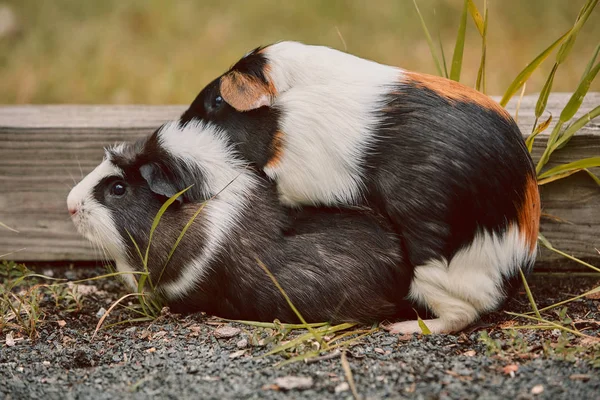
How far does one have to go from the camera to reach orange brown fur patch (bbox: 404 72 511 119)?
96.5 inches

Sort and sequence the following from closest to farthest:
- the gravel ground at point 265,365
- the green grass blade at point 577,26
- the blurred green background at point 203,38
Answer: the gravel ground at point 265,365 < the green grass blade at point 577,26 < the blurred green background at point 203,38

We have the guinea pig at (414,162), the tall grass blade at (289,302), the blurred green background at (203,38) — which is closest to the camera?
the tall grass blade at (289,302)

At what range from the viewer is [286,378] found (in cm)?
208

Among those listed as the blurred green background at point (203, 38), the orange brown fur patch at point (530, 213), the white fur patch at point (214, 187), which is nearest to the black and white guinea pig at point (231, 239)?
the white fur patch at point (214, 187)

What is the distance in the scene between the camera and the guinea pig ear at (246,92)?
Answer: 256 cm

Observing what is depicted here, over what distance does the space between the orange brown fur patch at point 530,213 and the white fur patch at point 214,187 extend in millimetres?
956

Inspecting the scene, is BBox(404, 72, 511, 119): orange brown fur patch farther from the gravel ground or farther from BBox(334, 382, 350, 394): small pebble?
BBox(334, 382, 350, 394): small pebble

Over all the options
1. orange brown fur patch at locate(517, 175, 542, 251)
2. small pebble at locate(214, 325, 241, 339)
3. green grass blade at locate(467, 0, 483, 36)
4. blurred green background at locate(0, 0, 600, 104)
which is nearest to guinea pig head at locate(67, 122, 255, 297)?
small pebble at locate(214, 325, 241, 339)

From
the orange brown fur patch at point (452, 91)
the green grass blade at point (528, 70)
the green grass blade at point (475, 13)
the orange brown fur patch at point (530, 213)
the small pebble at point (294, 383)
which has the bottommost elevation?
the small pebble at point (294, 383)

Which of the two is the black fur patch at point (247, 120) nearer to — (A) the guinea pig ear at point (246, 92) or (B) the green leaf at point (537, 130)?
(A) the guinea pig ear at point (246, 92)

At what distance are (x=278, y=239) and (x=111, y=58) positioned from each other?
3.39 m

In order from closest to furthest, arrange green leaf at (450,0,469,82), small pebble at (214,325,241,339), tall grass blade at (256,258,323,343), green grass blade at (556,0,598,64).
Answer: tall grass blade at (256,258,323,343) < small pebble at (214,325,241,339) < green grass blade at (556,0,598,64) < green leaf at (450,0,469,82)

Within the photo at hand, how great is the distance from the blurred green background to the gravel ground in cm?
259

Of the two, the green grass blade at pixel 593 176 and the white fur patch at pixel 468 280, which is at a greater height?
the green grass blade at pixel 593 176
